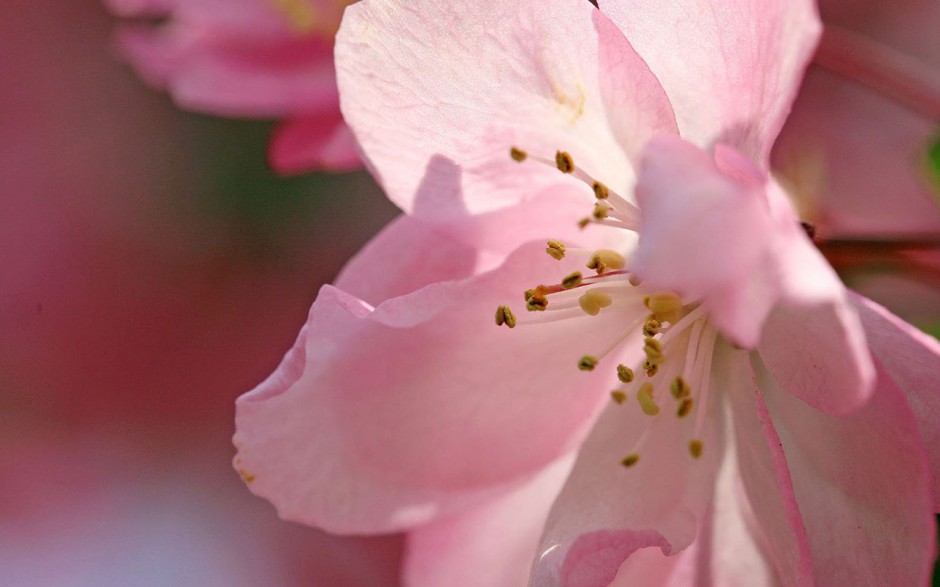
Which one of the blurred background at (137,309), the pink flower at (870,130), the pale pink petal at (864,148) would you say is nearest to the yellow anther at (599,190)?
the pink flower at (870,130)

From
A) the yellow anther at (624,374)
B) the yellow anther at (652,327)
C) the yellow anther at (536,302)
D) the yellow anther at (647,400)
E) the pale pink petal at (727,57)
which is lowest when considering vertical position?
the yellow anther at (647,400)

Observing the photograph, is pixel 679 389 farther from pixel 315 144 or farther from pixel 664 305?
pixel 315 144

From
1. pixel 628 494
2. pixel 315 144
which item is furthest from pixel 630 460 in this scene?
pixel 315 144

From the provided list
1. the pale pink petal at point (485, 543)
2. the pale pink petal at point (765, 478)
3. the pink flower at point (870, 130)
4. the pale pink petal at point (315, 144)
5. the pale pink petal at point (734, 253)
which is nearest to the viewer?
the pale pink petal at point (734, 253)

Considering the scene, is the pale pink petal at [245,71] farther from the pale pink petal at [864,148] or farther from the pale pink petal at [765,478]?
the pale pink petal at [864,148]

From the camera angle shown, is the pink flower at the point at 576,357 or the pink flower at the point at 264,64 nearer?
the pink flower at the point at 576,357

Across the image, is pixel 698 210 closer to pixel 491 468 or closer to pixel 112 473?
pixel 491 468


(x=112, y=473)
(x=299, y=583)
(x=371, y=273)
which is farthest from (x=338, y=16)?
(x=112, y=473)
